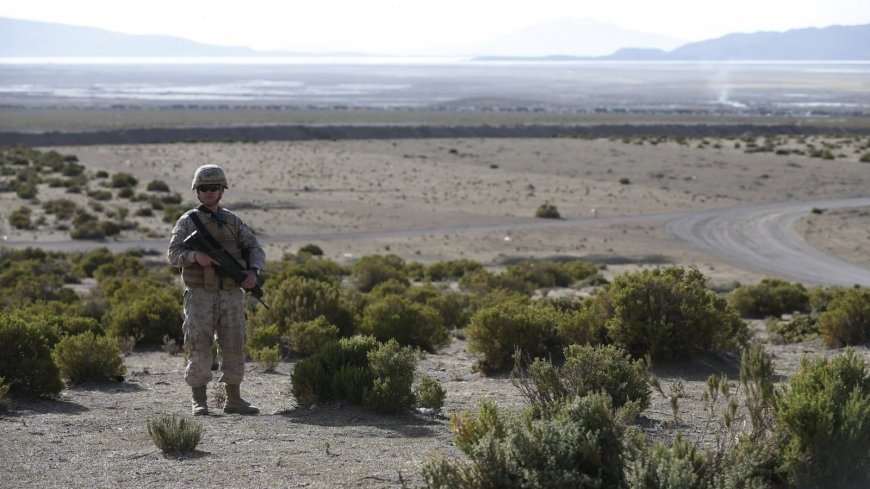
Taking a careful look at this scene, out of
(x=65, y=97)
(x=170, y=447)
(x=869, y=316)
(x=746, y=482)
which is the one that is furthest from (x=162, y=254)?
(x=65, y=97)

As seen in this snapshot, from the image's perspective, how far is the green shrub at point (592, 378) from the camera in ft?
22.0

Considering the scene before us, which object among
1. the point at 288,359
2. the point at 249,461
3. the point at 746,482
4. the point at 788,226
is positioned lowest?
the point at 788,226

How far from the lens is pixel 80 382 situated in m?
9.76

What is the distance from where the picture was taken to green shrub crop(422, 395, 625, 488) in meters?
5.02

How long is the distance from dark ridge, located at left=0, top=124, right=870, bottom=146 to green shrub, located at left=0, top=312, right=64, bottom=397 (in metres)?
68.5

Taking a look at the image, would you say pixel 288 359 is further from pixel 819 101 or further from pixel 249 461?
pixel 819 101

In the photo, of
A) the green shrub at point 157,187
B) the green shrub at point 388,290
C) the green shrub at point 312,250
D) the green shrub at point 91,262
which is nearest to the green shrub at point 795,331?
the green shrub at point 388,290

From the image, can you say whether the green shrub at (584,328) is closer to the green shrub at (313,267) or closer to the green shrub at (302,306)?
the green shrub at (302,306)

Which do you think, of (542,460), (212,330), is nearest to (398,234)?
(212,330)

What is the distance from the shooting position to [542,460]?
5.09 metres

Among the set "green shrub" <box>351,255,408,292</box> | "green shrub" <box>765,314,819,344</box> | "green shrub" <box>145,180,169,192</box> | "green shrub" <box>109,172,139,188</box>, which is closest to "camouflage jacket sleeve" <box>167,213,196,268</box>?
"green shrub" <box>765,314,819,344</box>

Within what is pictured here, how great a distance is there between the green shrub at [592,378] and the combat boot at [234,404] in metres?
2.26

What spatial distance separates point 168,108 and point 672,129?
2312 inches

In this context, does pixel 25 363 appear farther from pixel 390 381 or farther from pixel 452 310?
pixel 452 310
